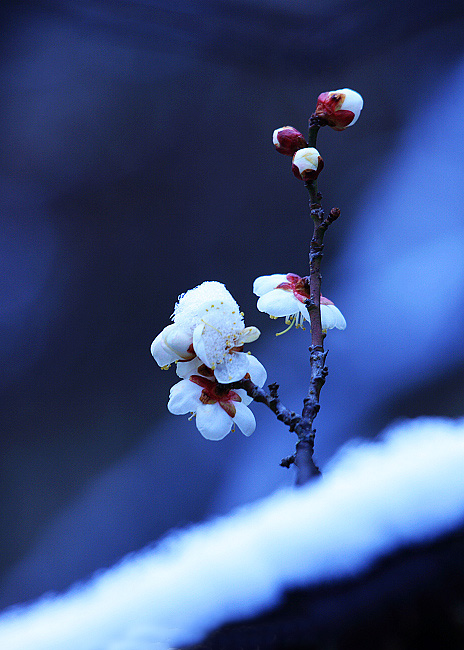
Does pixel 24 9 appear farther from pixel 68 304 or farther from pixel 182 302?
pixel 182 302

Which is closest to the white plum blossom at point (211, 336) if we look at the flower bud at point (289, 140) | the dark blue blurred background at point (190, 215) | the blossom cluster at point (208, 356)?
the blossom cluster at point (208, 356)

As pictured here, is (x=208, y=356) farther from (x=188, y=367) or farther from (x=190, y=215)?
(x=190, y=215)

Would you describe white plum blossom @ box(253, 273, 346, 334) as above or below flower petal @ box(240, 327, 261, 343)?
above

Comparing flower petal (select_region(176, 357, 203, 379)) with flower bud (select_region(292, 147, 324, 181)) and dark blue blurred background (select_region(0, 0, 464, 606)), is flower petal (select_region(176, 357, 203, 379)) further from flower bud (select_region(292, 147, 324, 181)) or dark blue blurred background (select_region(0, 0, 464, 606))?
dark blue blurred background (select_region(0, 0, 464, 606))

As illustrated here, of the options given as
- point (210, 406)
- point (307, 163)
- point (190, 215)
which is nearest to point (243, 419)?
point (210, 406)

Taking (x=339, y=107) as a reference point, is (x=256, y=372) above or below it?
below

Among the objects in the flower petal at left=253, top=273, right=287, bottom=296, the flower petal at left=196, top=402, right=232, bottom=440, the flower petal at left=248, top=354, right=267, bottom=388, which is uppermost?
the flower petal at left=253, top=273, right=287, bottom=296

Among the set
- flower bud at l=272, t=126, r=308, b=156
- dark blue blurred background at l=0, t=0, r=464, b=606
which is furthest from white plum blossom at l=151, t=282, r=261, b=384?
dark blue blurred background at l=0, t=0, r=464, b=606
